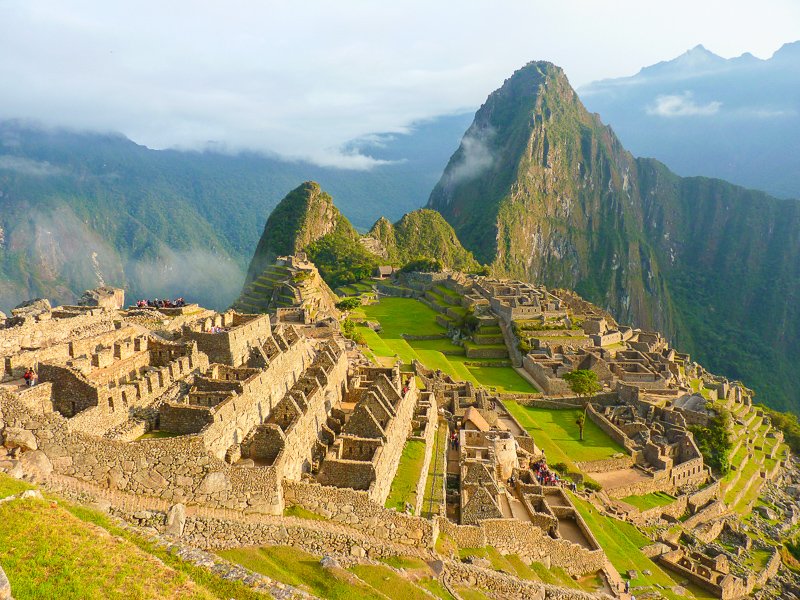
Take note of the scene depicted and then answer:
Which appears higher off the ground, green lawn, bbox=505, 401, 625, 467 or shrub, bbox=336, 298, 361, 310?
shrub, bbox=336, 298, 361, 310

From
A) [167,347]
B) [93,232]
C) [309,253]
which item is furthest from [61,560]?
[309,253]

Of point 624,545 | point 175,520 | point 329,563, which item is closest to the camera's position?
point 175,520

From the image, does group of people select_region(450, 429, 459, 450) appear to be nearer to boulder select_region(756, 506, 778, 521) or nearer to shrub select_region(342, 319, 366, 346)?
shrub select_region(342, 319, 366, 346)

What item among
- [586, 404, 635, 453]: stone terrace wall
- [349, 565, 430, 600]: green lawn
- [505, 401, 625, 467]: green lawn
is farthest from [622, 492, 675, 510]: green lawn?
[349, 565, 430, 600]: green lawn

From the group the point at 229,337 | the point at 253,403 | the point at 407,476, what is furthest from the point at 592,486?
the point at 229,337

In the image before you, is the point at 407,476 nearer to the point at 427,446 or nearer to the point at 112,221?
the point at 427,446
